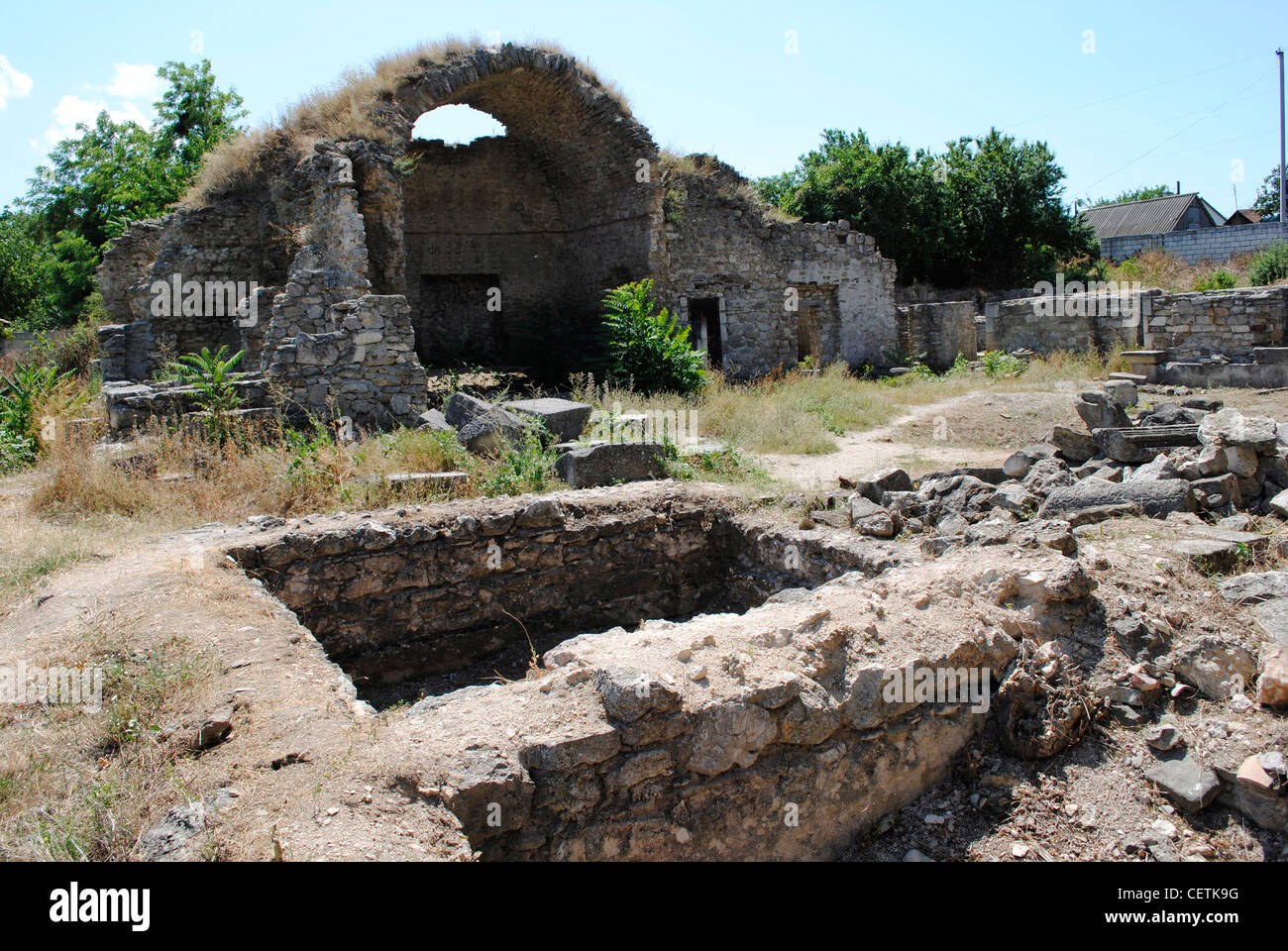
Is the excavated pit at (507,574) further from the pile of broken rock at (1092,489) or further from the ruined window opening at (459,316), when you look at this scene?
the ruined window opening at (459,316)

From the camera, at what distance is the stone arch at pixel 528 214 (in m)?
14.8

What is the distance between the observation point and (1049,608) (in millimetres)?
4332

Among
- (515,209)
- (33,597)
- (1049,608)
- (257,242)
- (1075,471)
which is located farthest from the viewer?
(515,209)

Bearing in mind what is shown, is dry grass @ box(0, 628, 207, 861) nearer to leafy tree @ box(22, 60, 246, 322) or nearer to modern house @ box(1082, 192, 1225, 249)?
leafy tree @ box(22, 60, 246, 322)

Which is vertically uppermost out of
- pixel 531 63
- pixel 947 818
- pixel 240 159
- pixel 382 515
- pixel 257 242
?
pixel 531 63

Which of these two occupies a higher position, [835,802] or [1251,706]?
[1251,706]

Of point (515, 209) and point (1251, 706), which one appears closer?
point (1251, 706)

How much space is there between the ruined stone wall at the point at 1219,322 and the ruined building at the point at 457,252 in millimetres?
5356

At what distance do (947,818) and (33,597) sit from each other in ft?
15.7

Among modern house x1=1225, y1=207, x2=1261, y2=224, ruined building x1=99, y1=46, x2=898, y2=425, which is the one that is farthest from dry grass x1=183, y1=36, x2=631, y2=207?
modern house x1=1225, y1=207, x2=1261, y2=224

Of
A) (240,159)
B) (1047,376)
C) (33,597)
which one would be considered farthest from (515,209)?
(33,597)

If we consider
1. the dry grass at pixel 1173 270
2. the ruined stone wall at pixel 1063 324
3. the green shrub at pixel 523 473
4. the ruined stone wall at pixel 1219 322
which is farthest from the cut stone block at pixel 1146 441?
the dry grass at pixel 1173 270

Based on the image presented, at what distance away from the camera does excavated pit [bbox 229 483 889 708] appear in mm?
5465

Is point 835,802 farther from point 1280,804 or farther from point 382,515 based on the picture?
point 382,515
